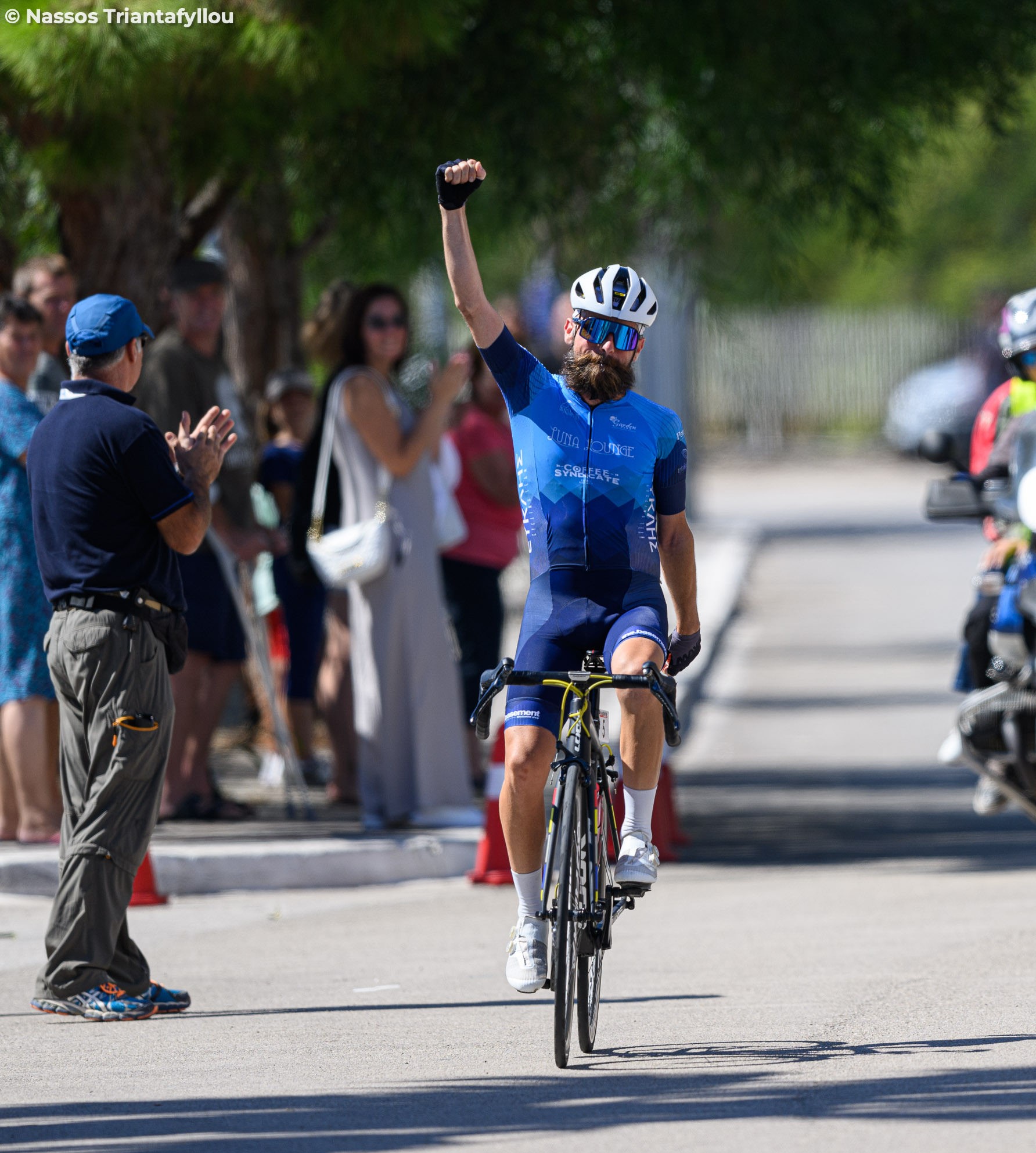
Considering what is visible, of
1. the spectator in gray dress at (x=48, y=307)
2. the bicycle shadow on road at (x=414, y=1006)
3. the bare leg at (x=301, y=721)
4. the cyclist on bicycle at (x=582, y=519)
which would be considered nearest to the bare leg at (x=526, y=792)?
the cyclist on bicycle at (x=582, y=519)

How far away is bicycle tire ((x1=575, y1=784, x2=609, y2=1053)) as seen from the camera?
5645 millimetres

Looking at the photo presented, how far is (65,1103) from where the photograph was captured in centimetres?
536

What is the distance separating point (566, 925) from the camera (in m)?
5.54

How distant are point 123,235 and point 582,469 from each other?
14.5 ft

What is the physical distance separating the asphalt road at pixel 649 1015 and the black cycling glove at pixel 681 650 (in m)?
1.01

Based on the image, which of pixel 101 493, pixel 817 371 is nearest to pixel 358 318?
pixel 101 493

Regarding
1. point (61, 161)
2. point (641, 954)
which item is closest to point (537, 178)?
point (61, 161)

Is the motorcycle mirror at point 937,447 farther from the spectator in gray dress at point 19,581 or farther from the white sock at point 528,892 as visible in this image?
the spectator in gray dress at point 19,581

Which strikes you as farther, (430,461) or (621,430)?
(430,461)

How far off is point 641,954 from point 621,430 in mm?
2249

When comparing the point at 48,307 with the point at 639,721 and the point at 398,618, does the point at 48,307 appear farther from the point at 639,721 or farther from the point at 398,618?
the point at 639,721

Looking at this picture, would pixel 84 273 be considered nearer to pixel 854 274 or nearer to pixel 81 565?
pixel 81 565

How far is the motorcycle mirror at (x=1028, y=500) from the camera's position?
25.8ft

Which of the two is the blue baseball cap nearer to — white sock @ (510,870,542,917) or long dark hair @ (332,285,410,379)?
white sock @ (510,870,542,917)
